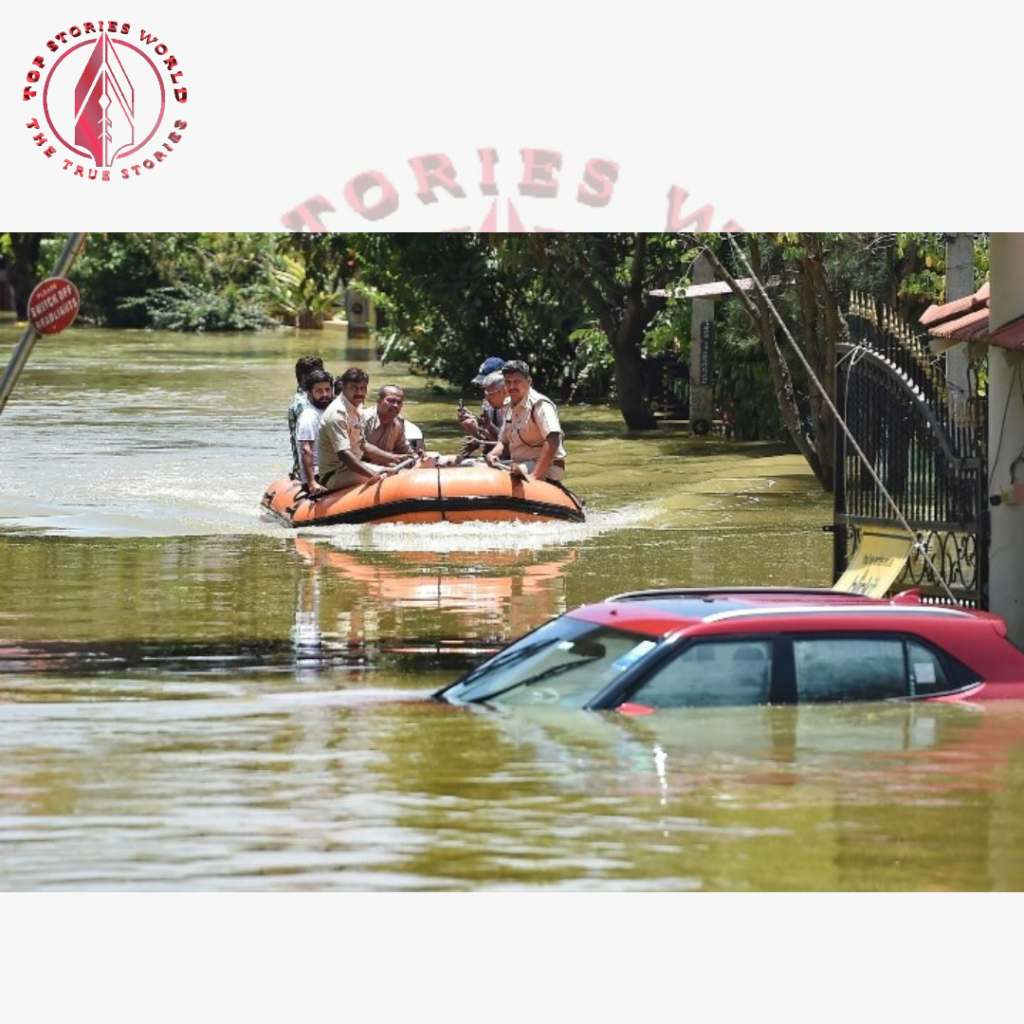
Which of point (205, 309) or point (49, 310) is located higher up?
point (205, 309)

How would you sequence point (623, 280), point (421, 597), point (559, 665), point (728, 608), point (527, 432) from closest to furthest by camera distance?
point (728, 608) → point (559, 665) → point (421, 597) → point (527, 432) → point (623, 280)

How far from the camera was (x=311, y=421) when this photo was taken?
20734 mm

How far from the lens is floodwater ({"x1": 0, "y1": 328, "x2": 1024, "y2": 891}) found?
8.52 m

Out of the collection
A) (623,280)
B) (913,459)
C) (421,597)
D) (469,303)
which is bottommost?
(421,597)

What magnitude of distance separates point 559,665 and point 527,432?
34.0ft

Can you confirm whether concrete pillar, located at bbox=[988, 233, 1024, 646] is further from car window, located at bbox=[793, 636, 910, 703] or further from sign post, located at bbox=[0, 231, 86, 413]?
sign post, located at bbox=[0, 231, 86, 413]

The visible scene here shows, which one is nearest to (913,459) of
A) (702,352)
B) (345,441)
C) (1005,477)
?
(1005,477)

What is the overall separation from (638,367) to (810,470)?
6.80 m

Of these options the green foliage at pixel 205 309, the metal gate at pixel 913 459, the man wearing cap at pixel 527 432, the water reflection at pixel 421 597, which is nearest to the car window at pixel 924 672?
the metal gate at pixel 913 459

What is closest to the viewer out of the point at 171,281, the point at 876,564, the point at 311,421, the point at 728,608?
the point at 728,608

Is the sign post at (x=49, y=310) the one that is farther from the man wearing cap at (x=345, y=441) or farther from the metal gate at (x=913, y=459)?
the man wearing cap at (x=345, y=441)

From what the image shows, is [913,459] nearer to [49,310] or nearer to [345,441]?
[49,310]

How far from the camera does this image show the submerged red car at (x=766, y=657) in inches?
386

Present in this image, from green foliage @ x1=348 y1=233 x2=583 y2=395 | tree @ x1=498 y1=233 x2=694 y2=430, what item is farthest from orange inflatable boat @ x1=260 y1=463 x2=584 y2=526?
green foliage @ x1=348 y1=233 x2=583 y2=395
